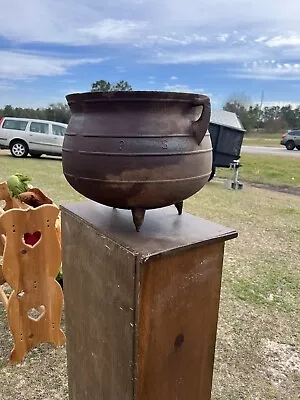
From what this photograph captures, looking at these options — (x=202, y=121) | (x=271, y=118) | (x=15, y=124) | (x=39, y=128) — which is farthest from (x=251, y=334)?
(x=271, y=118)

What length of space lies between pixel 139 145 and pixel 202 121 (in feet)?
0.61

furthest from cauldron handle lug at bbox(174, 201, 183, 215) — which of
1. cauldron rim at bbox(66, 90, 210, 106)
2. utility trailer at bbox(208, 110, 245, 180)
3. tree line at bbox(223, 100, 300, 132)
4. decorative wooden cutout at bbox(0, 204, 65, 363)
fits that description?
tree line at bbox(223, 100, 300, 132)

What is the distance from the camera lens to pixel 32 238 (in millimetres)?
1907

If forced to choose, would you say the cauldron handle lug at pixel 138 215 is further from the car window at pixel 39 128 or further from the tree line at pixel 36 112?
the tree line at pixel 36 112

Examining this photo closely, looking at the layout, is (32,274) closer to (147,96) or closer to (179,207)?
(179,207)

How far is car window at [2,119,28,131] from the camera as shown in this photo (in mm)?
9227

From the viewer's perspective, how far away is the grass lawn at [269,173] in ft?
26.1

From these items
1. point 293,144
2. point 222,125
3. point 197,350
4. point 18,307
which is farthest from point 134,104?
point 293,144

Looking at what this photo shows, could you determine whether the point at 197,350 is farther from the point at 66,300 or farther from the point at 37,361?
the point at 37,361

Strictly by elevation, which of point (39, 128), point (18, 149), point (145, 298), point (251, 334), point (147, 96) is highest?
point (147, 96)

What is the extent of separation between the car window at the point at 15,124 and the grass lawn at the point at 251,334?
6722mm

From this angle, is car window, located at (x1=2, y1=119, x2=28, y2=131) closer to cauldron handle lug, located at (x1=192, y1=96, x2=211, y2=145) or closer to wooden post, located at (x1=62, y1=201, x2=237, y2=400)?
wooden post, located at (x1=62, y1=201, x2=237, y2=400)

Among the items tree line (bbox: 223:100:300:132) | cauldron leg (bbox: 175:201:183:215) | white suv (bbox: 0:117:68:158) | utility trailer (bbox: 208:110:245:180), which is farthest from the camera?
tree line (bbox: 223:100:300:132)

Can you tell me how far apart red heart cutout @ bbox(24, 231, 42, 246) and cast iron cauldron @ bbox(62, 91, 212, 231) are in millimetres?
1005
